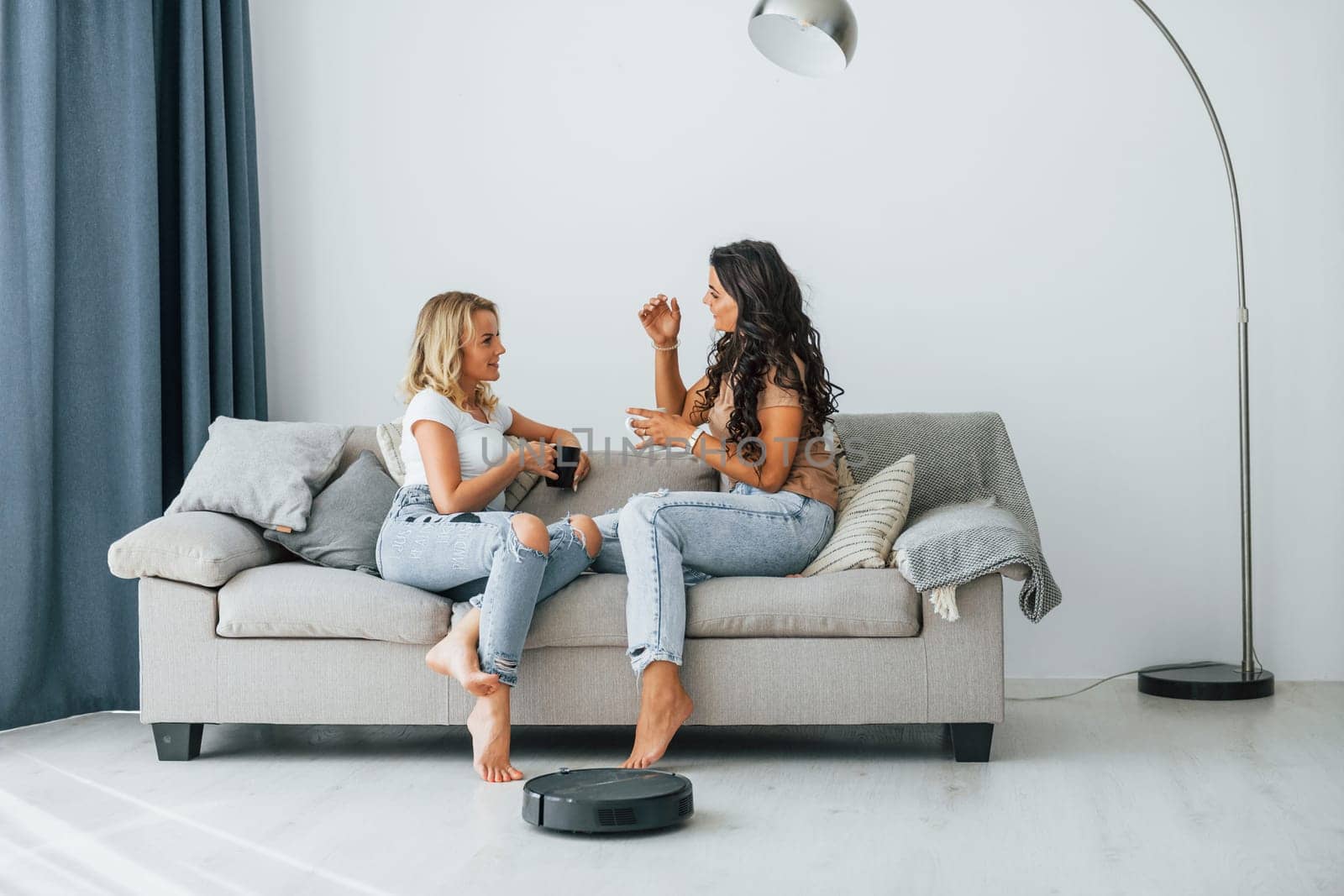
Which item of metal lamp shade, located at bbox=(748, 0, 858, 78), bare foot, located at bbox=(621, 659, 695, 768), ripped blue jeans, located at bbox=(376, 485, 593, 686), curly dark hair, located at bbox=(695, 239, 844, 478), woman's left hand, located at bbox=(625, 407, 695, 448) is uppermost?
metal lamp shade, located at bbox=(748, 0, 858, 78)

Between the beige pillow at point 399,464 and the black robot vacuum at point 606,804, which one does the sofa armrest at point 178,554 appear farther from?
the black robot vacuum at point 606,804

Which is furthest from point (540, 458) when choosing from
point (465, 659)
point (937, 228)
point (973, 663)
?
point (937, 228)

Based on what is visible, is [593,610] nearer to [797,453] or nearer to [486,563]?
[486,563]

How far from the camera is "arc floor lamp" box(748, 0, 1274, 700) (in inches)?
113

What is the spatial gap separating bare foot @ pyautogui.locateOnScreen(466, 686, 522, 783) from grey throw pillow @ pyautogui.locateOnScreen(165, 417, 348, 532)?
26.6 inches

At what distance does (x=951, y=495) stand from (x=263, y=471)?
1604 millimetres

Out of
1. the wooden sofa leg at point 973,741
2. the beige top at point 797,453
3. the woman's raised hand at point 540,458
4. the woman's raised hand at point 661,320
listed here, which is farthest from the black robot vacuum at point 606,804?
the woman's raised hand at point 661,320

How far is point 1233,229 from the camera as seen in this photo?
357 cm

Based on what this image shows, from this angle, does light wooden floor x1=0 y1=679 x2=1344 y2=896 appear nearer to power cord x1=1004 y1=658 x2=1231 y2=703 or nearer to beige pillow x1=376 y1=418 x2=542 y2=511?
power cord x1=1004 y1=658 x2=1231 y2=703

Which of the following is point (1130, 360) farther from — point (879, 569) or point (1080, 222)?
point (879, 569)

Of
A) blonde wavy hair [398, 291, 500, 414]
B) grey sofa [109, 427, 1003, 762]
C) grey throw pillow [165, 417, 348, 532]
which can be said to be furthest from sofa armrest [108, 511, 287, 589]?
blonde wavy hair [398, 291, 500, 414]

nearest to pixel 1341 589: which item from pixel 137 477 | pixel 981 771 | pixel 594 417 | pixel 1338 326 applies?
pixel 1338 326

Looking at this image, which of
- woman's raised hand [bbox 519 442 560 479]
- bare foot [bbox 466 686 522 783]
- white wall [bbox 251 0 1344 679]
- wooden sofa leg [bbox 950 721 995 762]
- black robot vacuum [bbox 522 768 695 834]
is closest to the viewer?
black robot vacuum [bbox 522 768 695 834]

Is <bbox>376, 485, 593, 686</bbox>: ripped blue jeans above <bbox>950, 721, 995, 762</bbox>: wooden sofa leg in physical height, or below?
above
